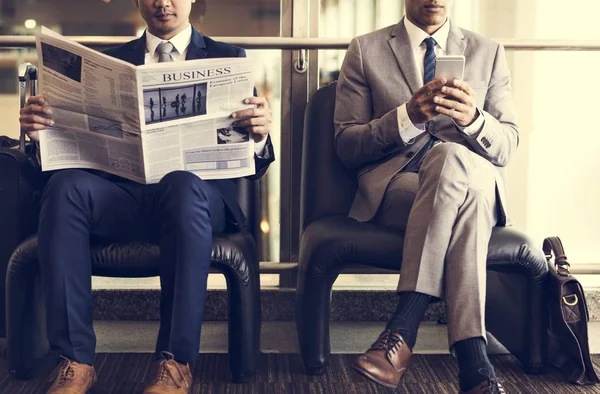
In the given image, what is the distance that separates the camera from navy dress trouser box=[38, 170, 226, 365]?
5.74ft

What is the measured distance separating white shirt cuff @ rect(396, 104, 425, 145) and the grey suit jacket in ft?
0.06

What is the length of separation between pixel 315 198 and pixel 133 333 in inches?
30.9

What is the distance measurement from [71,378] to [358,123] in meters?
1.12

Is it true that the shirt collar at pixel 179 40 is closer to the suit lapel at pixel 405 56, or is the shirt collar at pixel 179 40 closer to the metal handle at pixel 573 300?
the suit lapel at pixel 405 56

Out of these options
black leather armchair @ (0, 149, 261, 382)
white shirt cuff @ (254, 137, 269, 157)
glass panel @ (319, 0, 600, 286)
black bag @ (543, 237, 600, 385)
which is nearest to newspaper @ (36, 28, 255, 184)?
white shirt cuff @ (254, 137, 269, 157)

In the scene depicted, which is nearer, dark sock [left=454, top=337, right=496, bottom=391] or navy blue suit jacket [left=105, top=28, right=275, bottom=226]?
dark sock [left=454, top=337, right=496, bottom=391]

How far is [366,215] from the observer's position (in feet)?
6.98

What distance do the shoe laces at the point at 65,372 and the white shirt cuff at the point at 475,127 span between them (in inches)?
47.3

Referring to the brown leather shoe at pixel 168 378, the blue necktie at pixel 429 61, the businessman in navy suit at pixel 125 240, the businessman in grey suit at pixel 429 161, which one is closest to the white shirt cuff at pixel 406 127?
the businessman in grey suit at pixel 429 161

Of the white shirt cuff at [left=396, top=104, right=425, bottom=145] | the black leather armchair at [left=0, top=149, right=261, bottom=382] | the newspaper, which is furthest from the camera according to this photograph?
the white shirt cuff at [left=396, top=104, right=425, bottom=145]

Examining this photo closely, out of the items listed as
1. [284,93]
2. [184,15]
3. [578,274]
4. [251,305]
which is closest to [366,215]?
[251,305]

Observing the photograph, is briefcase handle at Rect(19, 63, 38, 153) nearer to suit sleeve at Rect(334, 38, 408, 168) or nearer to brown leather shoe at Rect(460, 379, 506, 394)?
suit sleeve at Rect(334, 38, 408, 168)

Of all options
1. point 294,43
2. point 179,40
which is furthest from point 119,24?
point 294,43

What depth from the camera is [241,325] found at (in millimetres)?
1937
